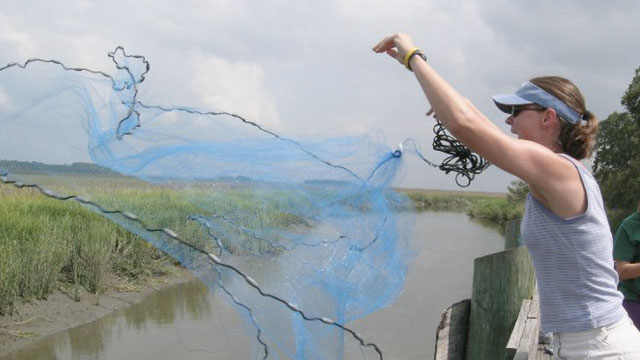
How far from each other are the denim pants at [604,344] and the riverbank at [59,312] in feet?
25.4

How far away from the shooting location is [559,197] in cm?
178

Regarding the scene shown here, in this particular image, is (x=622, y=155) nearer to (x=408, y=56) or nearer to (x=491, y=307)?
(x=491, y=307)

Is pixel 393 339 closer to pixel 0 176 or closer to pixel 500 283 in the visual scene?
pixel 500 283

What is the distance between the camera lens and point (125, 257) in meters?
11.5

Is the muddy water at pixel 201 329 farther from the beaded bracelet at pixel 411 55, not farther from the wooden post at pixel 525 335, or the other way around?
the beaded bracelet at pixel 411 55

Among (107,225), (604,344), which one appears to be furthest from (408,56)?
(107,225)

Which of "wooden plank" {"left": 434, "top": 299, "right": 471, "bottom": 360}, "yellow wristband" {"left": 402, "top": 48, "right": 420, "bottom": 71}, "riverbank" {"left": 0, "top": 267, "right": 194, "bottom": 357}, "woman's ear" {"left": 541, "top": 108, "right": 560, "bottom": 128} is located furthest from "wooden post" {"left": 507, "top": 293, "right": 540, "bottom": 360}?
"riverbank" {"left": 0, "top": 267, "right": 194, "bottom": 357}

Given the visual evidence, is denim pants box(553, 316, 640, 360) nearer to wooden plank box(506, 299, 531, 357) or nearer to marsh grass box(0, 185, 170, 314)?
wooden plank box(506, 299, 531, 357)

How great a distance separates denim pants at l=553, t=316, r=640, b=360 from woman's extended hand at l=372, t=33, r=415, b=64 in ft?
3.37

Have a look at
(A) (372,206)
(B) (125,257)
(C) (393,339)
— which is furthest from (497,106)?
(B) (125,257)

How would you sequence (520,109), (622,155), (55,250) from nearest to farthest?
(520,109), (55,250), (622,155)

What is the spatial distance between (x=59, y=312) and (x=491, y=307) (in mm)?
7970

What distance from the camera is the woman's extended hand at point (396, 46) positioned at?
2.02 meters

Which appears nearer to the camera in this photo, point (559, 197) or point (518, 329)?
point (559, 197)
